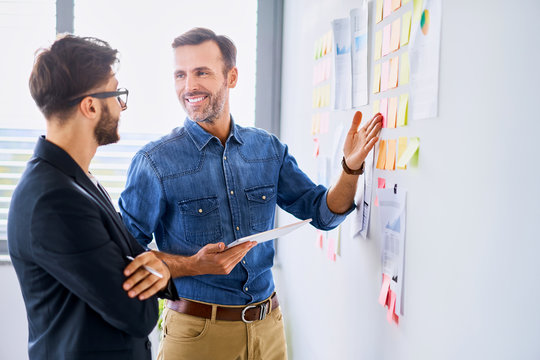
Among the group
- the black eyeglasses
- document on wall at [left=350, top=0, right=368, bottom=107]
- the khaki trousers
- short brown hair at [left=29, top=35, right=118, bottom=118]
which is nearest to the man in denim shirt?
the khaki trousers

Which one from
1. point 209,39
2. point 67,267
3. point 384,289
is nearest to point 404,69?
point 384,289

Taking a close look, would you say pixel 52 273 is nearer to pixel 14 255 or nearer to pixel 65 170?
pixel 14 255

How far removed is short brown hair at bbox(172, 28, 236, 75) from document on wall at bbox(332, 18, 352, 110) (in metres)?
0.38

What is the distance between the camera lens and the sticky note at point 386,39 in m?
1.29

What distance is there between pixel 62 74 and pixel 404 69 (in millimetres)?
811

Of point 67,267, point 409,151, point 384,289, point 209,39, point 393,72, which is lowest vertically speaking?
point 384,289

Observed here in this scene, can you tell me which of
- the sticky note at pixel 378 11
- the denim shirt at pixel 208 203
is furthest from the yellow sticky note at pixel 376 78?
the denim shirt at pixel 208 203

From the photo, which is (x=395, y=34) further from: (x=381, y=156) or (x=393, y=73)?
Answer: (x=381, y=156)

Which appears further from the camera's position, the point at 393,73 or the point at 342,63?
the point at 342,63

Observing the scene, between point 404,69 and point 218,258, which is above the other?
point 404,69

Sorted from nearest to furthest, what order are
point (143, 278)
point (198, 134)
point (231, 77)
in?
point (143, 278), point (198, 134), point (231, 77)

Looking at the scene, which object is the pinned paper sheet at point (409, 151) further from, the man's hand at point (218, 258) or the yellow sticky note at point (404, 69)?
the man's hand at point (218, 258)

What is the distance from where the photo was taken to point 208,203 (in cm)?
159

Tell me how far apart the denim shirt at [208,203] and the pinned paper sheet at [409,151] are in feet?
1.26
